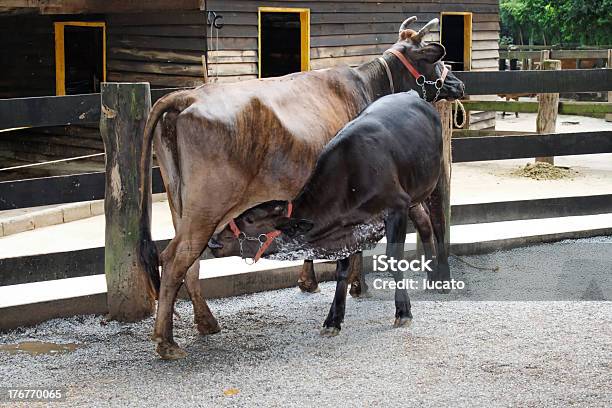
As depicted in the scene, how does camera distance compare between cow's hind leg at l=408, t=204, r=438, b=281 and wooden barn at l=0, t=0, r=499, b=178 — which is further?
wooden barn at l=0, t=0, r=499, b=178

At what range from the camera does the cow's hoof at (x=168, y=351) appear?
5.55 m

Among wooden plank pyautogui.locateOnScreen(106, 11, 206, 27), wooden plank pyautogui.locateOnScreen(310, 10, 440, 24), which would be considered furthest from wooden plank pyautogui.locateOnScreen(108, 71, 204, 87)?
wooden plank pyautogui.locateOnScreen(310, 10, 440, 24)

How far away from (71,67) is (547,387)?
36.5ft

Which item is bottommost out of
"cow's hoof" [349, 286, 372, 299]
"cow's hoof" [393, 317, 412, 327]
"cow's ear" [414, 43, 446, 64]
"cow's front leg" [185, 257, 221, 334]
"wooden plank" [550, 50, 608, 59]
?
"cow's hoof" [349, 286, 372, 299]

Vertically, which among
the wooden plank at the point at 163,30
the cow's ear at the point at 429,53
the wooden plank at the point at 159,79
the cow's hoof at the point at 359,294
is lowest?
the cow's hoof at the point at 359,294

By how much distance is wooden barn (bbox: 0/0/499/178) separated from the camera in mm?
12672

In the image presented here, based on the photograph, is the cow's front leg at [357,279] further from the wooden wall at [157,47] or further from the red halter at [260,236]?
the wooden wall at [157,47]

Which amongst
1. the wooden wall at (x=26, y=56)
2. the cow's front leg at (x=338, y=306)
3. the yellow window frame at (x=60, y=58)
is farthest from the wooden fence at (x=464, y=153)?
the wooden wall at (x=26, y=56)

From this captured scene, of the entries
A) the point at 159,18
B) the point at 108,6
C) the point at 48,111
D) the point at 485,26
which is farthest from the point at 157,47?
the point at 485,26

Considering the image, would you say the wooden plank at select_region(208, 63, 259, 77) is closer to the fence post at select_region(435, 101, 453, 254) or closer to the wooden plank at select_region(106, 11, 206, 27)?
the wooden plank at select_region(106, 11, 206, 27)

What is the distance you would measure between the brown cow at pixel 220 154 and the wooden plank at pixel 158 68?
20.9ft

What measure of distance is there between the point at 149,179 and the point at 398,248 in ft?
5.08

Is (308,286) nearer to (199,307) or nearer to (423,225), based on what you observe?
(423,225)

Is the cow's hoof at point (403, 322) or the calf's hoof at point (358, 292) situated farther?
the calf's hoof at point (358, 292)
